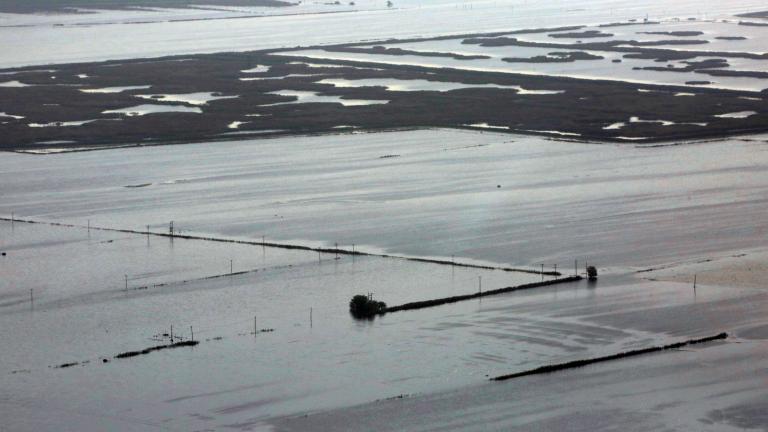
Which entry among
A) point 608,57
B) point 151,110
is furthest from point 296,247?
point 608,57

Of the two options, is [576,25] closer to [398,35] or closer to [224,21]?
[398,35]

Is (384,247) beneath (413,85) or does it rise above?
beneath

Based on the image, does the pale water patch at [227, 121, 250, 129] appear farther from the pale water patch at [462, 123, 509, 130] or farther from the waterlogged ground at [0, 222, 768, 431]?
the waterlogged ground at [0, 222, 768, 431]

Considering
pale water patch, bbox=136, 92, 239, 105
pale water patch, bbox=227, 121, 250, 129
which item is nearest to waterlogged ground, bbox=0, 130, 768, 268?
pale water patch, bbox=227, 121, 250, 129

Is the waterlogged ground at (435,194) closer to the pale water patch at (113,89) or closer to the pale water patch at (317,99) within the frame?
the pale water patch at (317,99)

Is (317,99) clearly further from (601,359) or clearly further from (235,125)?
(601,359)

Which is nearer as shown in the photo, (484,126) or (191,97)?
(484,126)

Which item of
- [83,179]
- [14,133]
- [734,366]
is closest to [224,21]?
[14,133]
